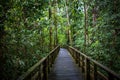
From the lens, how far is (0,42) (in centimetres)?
487

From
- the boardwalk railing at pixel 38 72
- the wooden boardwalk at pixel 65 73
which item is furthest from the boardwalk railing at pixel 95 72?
the boardwalk railing at pixel 38 72

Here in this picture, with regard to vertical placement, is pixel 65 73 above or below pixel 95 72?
below

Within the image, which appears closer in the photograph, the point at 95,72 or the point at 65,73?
the point at 95,72

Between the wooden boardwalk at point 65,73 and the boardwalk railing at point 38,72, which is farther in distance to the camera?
the wooden boardwalk at point 65,73

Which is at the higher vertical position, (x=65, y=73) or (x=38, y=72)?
(x=38, y=72)

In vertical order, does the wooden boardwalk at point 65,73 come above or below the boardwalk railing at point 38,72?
below

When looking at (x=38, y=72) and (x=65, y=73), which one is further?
(x=65, y=73)

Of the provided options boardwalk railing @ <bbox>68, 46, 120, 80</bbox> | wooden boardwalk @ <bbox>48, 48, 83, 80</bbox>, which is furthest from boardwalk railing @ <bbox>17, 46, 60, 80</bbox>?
boardwalk railing @ <bbox>68, 46, 120, 80</bbox>

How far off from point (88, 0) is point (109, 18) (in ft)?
13.9

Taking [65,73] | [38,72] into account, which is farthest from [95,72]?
[65,73]

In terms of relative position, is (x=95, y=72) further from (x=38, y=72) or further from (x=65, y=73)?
(x=65, y=73)

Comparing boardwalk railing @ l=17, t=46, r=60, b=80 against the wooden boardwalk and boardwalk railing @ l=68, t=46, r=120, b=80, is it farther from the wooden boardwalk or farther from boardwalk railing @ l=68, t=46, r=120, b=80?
boardwalk railing @ l=68, t=46, r=120, b=80

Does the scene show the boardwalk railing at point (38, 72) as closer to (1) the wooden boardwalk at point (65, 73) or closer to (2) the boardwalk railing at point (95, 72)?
(1) the wooden boardwalk at point (65, 73)

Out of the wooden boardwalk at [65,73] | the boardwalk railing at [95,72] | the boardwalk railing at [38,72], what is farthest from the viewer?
the wooden boardwalk at [65,73]
